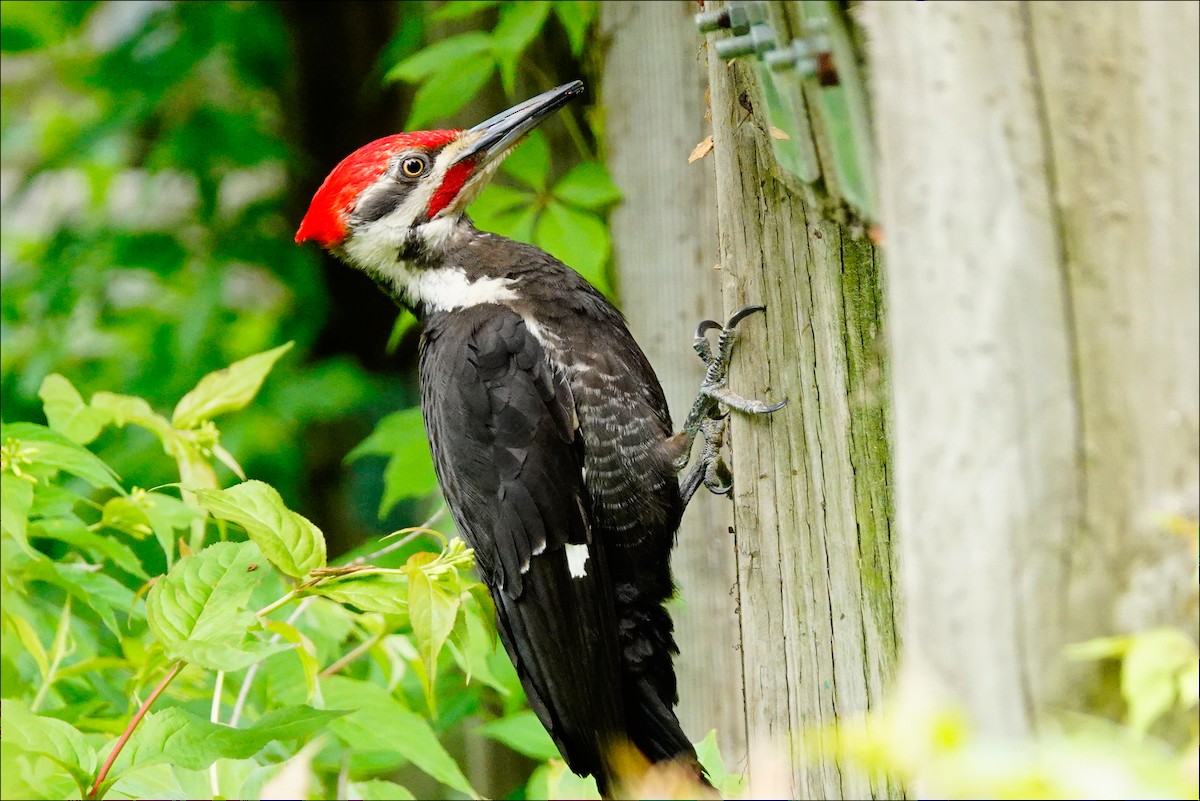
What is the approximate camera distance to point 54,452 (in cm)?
178

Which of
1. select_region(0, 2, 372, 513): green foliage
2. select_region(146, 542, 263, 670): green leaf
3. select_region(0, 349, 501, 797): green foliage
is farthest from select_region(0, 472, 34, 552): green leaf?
select_region(0, 2, 372, 513): green foliage

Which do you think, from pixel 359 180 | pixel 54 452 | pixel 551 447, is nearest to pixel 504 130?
pixel 359 180

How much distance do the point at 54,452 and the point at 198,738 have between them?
0.66 m

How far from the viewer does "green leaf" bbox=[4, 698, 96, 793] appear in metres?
1.25

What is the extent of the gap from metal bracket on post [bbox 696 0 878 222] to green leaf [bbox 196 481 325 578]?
30.0 inches

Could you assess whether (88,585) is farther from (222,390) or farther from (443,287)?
(443,287)

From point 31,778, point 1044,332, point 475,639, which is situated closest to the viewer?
point 1044,332

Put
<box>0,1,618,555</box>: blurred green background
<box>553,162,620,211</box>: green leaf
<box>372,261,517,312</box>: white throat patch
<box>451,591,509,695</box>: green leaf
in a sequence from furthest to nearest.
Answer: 1. <box>0,1,618,555</box>: blurred green background
2. <box>553,162,620,211</box>: green leaf
3. <box>372,261,517,312</box>: white throat patch
4. <box>451,591,509,695</box>: green leaf

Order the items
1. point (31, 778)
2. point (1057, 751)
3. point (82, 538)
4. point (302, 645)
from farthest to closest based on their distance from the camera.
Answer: point (82, 538) → point (302, 645) → point (31, 778) → point (1057, 751)

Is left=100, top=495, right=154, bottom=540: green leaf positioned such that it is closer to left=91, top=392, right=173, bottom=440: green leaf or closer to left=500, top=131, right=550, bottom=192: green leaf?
left=91, top=392, right=173, bottom=440: green leaf

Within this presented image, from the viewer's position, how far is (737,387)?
1700 mm

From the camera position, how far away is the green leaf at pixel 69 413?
6.66 feet

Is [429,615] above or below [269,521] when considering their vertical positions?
below

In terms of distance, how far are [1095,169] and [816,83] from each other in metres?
0.36
